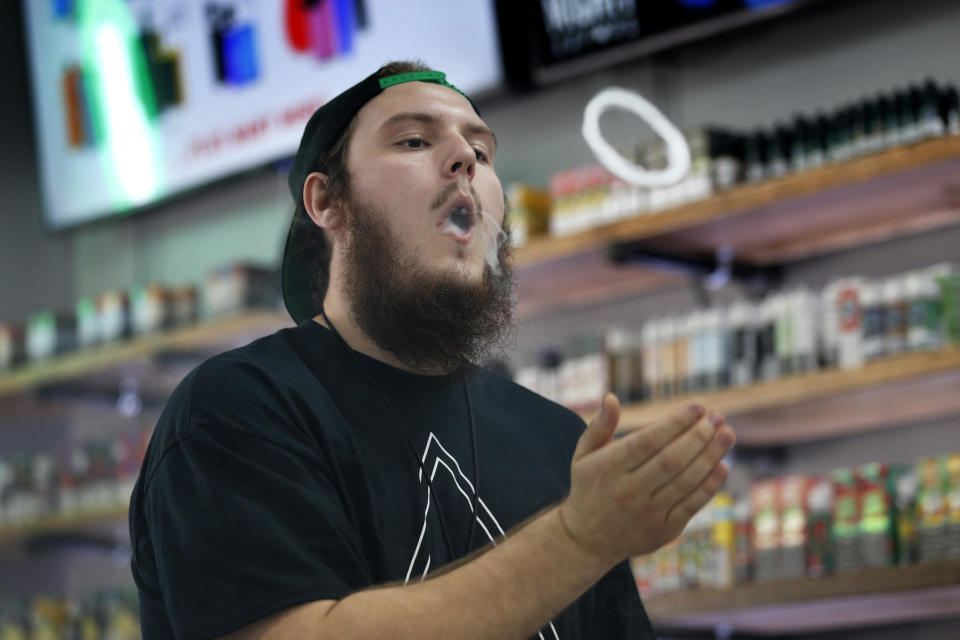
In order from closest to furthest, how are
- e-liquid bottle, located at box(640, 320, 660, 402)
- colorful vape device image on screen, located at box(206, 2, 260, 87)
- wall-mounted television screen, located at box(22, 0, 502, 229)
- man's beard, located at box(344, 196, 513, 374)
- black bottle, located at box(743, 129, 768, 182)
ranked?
man's beard, located at box(344, 196, 513, 374) < black bottle, located at box(743, 129, 768, 182) < e-liquid bottle, located at box(640, 320, 660, 402) < wall-mounted television screen, located at box(22, 0, 502, 229) < colorful vape device image on screen, located at box(206, 2, 260, 87)

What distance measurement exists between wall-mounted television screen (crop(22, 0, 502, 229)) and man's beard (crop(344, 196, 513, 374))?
8.49 feet

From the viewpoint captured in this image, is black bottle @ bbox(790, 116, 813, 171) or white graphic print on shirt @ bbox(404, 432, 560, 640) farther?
black bottle @ bbox(790, 116, 813, 171)

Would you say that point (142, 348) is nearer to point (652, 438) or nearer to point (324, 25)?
point (324, 25)

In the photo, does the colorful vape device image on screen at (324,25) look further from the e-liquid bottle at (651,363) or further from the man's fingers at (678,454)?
the man's fingers at (678,454)

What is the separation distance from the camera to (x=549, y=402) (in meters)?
1.48

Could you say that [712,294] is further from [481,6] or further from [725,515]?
[481,6]

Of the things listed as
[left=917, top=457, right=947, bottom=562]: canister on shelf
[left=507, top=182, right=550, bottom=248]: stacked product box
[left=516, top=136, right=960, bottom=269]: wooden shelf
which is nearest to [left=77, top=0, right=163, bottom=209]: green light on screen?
[left=507, top=182, right=550, bottom=248]: stacked product box

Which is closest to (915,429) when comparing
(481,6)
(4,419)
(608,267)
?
(608,267)

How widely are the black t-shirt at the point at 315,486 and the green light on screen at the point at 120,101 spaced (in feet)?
12.1

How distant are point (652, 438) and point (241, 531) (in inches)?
12.7

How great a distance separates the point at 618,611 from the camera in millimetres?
1350

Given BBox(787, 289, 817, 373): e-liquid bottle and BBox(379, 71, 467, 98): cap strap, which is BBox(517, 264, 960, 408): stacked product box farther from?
BBox(379, 71, 467, 98): cap strap

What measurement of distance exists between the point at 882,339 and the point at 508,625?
2.14 metres

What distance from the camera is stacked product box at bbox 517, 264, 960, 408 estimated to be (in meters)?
2.90
